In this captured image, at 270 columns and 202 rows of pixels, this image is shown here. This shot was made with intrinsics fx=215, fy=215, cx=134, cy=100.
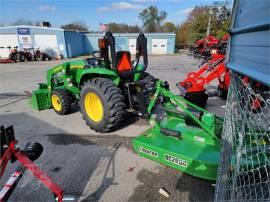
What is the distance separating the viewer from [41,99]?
18.1 ft

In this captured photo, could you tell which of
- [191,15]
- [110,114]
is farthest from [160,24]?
[110,114]

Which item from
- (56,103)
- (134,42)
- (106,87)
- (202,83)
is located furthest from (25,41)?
(106,87)

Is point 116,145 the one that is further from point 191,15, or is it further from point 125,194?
point 191,15

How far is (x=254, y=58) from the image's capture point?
161 cm

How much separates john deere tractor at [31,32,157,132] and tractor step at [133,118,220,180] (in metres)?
0.85

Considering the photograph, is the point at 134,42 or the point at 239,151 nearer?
the point at 239,151

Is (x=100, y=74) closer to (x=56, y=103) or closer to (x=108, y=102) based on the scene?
A: (x=108, y=102)

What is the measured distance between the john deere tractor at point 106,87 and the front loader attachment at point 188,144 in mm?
801

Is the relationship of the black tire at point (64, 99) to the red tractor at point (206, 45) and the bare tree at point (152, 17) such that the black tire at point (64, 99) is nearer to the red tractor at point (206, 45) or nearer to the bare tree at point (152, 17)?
the red tractor at point (206, 45)

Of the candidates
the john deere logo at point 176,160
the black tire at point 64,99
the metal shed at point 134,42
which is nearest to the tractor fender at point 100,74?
the black tire at point 64,99

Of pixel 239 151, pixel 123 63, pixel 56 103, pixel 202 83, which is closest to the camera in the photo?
pixel 239 151

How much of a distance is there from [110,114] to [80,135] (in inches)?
32.8

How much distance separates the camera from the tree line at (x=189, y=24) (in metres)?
30.9

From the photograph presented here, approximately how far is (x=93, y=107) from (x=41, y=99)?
199 cm
